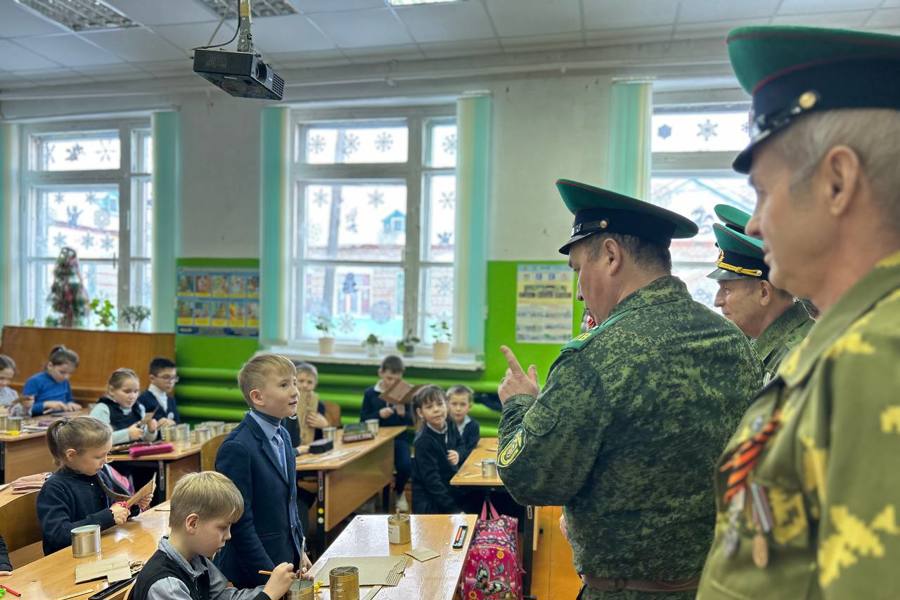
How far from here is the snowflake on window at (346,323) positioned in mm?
6328

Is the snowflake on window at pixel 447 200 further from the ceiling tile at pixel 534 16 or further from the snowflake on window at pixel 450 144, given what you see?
the ceiling tile at pixel 534 16

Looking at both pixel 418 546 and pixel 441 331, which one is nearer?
pixel 418 546

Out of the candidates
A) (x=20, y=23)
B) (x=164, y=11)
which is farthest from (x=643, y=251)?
(x=20, y=23)

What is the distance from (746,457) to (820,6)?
527 centimetres

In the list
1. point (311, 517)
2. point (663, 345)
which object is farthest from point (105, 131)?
point (663, 345)

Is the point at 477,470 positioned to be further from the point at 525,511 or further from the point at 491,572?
the point at 491,572

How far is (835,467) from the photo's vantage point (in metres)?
0.54

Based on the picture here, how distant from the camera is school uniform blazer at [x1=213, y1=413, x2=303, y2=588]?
228 cm

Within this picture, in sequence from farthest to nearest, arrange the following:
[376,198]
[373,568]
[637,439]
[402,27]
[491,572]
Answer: [376,198], [402,27], [491,572], [373,568], [637,439]

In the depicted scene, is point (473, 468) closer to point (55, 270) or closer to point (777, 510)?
point (777, 510)

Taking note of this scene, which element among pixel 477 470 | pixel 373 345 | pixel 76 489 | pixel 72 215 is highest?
pixel 72 215

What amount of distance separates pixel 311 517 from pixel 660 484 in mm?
3442

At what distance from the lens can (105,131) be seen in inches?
275

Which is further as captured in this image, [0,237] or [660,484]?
[0,237]
